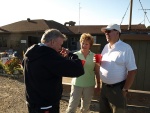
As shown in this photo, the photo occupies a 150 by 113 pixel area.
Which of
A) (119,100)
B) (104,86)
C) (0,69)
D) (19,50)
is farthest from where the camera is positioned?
(19,50)

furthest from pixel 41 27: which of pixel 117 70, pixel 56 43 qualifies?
pixel 56 43

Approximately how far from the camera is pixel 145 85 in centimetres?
601

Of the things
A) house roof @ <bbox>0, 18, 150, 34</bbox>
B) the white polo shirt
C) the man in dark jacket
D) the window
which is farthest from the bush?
the window

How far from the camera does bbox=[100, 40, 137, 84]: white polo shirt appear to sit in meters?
3.40

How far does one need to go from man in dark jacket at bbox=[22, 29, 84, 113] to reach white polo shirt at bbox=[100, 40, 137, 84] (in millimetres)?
945

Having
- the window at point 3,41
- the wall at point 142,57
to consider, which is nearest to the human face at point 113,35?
the wall at point 142,57

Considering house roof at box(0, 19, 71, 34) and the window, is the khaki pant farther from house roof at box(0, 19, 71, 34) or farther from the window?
the window

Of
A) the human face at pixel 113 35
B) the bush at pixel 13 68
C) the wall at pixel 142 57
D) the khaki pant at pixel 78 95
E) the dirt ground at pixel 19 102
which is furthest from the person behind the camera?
the bush at pixel 13 68

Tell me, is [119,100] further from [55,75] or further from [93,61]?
[55,75]

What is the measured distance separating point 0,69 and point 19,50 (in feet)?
58.4

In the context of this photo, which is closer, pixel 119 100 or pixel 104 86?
pixel 119 100

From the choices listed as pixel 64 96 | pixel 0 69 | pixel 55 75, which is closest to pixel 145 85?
pixel 64 96

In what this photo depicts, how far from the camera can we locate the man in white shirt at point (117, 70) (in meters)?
3.41

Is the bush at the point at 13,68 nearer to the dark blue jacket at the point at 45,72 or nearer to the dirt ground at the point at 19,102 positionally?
the dirt ground at the point at 19,102
